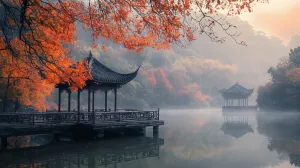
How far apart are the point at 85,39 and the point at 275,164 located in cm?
A: 5806

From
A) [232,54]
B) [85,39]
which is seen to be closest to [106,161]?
[85,39]

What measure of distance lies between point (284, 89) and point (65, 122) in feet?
120

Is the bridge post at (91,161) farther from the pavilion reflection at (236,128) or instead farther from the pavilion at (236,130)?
the pavilion reflection at (236,128)

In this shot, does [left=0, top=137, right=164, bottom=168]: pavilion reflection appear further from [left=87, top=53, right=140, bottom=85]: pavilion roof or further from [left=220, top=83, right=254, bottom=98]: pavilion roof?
[left=220, top=83, right=254, bottom=98]: pavilion roof

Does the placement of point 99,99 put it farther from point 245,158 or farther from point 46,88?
point 245,158

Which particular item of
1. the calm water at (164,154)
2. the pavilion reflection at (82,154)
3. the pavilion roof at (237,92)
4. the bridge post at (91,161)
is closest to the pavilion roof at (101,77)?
the calm water at (164,154)

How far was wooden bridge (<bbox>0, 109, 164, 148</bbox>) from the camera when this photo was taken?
1571cm

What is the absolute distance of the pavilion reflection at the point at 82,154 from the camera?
12.3 metres

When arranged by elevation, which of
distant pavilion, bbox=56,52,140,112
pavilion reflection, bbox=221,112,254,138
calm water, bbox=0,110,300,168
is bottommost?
pavilion reflection, bbox=221,112,254,138

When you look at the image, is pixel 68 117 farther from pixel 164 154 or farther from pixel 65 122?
pixel 164 154

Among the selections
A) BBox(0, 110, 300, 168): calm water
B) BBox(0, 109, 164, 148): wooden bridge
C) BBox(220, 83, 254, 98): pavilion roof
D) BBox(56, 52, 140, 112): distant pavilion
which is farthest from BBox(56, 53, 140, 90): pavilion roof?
BBox(220, 83, 254, 98): pavilion roof

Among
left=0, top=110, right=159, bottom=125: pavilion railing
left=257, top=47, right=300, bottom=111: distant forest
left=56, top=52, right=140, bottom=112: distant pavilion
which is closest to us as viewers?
left=0, top=110, right=159, bottom=125: pavilion railing

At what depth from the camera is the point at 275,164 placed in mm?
12617

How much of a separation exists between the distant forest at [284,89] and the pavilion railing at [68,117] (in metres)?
29.6
